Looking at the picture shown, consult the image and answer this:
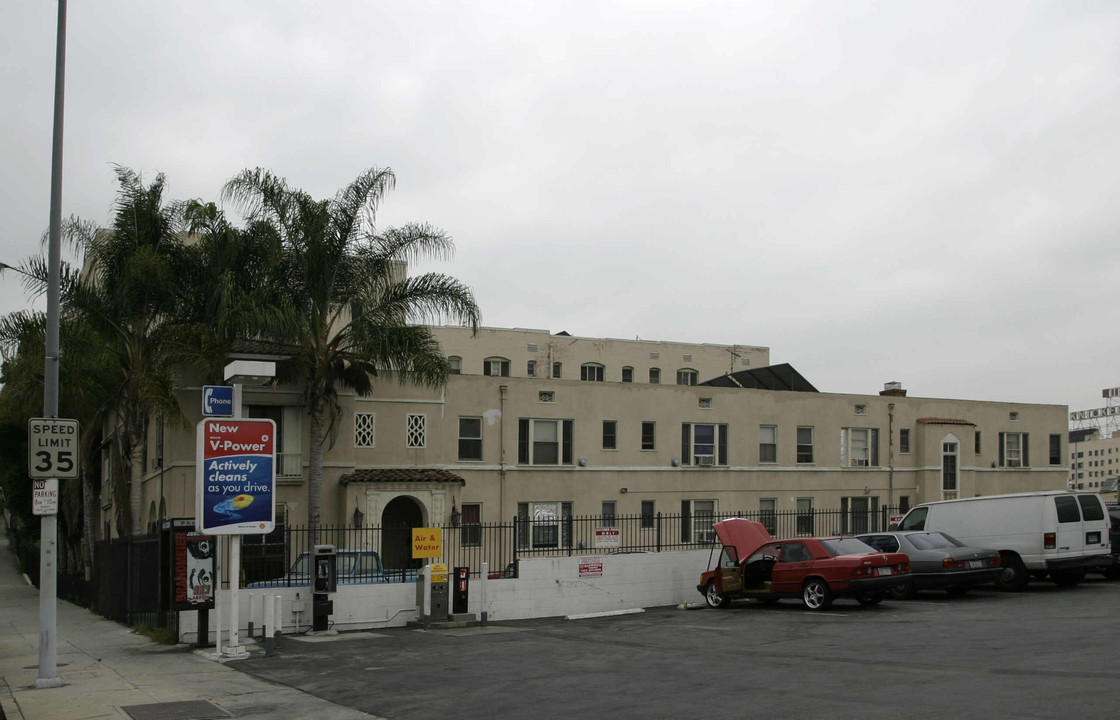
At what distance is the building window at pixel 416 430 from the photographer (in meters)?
33.7

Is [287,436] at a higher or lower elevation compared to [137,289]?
lower

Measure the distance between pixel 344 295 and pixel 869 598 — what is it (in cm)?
1617

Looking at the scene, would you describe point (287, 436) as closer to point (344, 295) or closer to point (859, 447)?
point (344, 295)

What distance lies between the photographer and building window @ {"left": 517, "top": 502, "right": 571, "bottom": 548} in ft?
110

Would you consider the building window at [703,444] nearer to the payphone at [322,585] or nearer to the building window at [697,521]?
the building window at [697,521]

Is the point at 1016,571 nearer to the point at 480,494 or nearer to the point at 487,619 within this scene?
the point at 487,619

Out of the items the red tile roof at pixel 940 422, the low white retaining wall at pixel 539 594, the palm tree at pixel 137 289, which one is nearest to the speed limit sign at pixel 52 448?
the low white retaining wall at pixel 539 594

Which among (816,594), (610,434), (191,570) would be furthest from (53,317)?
(610,434)

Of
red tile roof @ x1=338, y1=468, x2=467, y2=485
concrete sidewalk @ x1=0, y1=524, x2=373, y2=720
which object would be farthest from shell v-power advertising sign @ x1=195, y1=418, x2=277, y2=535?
red tile roof @ x1=338, y1=468, x2=467, y2=485

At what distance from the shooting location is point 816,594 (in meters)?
21.2

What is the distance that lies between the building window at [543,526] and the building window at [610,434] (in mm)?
2562

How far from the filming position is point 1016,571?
78.2 ft

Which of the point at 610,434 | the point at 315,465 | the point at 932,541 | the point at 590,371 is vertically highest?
the point at 590,371

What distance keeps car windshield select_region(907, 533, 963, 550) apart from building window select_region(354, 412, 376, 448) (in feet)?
54.5
